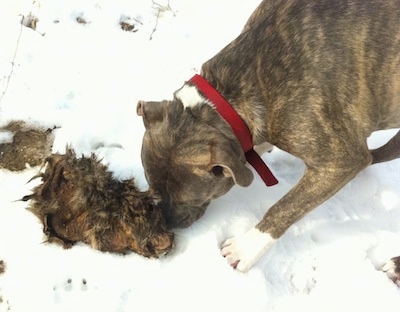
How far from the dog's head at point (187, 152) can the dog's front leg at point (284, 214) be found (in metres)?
0.47

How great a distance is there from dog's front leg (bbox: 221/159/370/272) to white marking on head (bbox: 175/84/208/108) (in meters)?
0.94

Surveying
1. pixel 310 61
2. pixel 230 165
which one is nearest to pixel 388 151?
pixel 310 61

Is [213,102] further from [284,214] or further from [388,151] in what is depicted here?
[388,151]

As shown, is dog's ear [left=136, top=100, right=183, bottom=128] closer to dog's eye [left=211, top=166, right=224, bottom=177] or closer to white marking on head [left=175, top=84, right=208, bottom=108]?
white marking on head [left=175, top=84, right=208, bottom=108]

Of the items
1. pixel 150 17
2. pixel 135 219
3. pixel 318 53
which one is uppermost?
pixel 318 53

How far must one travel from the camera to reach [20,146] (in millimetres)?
4320

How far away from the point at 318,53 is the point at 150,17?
2582mm

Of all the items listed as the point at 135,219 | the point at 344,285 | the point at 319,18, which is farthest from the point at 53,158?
the point at 344,285

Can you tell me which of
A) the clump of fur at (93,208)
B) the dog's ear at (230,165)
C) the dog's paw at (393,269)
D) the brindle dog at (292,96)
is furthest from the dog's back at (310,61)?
the dog's paw at (393,269)

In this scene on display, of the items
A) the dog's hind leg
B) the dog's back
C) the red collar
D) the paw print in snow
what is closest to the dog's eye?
the red collar

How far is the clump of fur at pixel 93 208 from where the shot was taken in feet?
11.3

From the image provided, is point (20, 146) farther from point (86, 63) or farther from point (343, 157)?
point (343, 157)

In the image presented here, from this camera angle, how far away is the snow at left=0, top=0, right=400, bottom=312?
3559 millimetres

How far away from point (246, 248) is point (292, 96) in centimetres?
111
